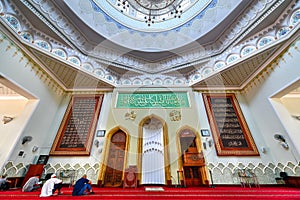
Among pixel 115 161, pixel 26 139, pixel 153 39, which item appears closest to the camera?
pixel 26 139

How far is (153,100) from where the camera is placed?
5.61m

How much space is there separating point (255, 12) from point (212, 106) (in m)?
3.36

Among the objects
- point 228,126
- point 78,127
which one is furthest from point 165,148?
point 78,127

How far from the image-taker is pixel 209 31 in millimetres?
5293

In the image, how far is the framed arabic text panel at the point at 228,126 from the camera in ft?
14.5

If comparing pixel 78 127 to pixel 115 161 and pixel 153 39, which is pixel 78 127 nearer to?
pixel 115 161

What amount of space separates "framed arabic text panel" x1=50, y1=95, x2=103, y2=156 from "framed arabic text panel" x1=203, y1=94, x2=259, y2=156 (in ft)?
14.4

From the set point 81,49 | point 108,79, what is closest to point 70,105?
point 108,79

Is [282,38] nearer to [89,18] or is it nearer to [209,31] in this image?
[209,31]

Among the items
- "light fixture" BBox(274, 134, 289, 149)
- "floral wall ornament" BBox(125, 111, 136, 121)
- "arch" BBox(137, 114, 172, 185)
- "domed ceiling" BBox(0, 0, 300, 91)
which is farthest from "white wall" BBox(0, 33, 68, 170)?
"light fixture" BBox(274, 134, 289, 149)

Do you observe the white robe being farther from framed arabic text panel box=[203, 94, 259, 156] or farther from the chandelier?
the chandelier

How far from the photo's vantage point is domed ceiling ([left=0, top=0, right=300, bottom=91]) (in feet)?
13.0

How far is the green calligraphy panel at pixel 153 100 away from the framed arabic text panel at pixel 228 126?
0.99 m

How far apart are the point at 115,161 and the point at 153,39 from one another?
546 centimetres
